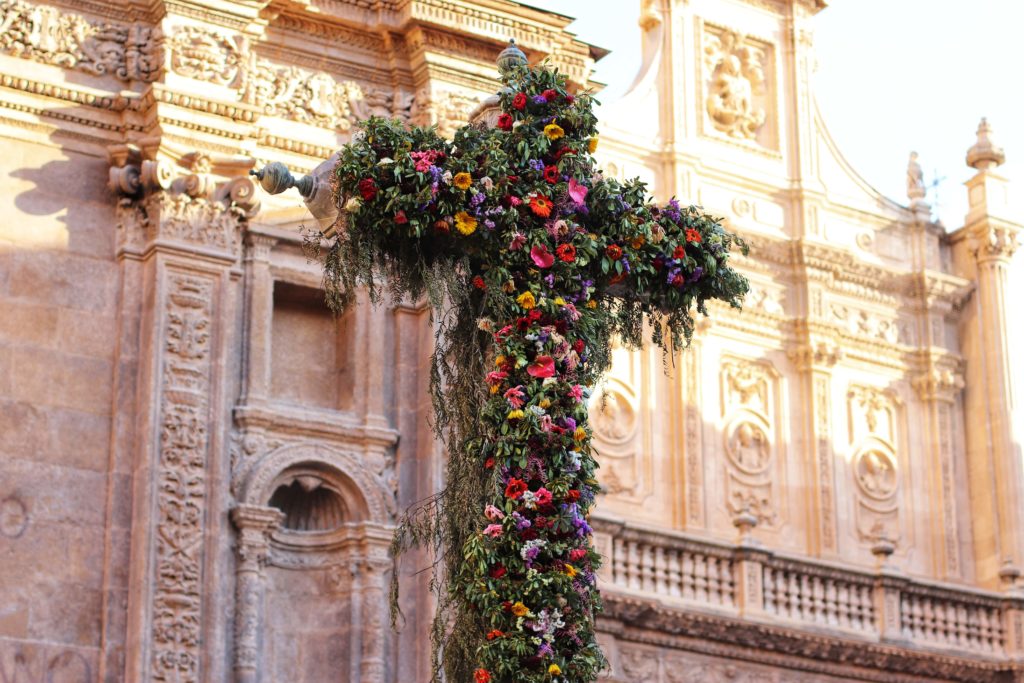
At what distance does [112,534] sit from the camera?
20.1 meters

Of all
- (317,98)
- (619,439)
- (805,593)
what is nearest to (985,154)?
(619,439)

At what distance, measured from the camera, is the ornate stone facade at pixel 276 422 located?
20094 mm

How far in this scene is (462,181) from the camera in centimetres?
1403

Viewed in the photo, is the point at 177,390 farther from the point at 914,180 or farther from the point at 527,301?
the point at 914,180

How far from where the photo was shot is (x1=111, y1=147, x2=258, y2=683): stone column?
19.8m

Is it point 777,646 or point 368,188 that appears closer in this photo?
point 368,188

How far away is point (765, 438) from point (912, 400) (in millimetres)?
2462

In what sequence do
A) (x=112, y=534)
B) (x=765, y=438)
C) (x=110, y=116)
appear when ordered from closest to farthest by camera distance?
1. (x=112, y=534)
2. (x=110, y=116)
3. (x=765, y=438)

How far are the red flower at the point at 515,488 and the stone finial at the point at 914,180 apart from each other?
18266mm

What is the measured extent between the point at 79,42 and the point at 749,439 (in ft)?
34.0

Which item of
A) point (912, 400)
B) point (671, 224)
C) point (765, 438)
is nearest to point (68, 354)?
point (671, 224)

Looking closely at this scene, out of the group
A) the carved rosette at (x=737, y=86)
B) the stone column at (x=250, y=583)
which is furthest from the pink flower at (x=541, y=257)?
the carved rosette at (x=737, y=86)

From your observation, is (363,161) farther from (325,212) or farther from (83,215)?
(83,215)

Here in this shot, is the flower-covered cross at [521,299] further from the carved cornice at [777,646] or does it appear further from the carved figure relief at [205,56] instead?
the carved cornice at [777,646]
